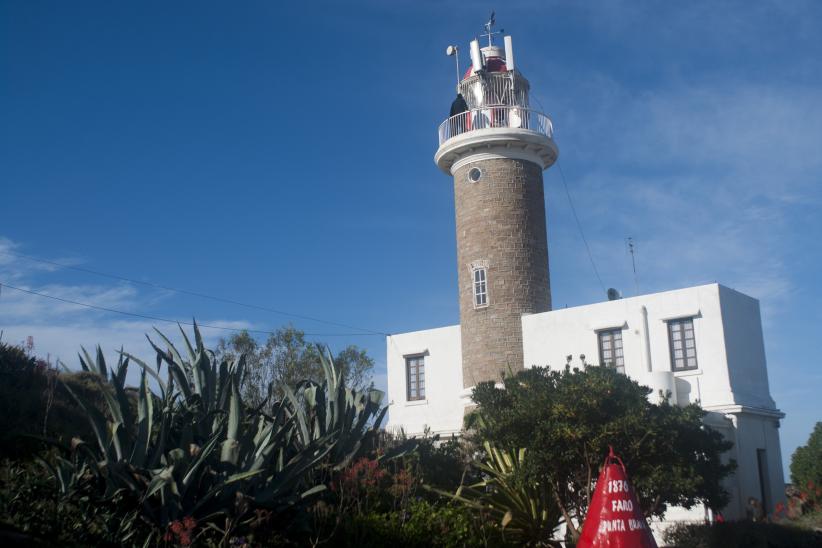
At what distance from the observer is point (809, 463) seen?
1888 cm

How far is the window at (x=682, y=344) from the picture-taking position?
18.4m

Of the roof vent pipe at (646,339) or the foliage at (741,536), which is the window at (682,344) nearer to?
the roof vent pipe at (646,339)

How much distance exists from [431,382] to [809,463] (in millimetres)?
9666

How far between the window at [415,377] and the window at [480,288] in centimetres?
295

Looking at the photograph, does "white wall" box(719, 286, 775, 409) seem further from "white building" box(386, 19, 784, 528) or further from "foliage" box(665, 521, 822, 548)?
"foliage" box(665, 521, 822, 548)

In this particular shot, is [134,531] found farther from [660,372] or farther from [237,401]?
[660,372]

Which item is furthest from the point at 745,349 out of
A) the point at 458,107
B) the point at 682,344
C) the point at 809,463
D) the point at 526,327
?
the point at 458,107

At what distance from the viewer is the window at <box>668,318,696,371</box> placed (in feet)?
60.4

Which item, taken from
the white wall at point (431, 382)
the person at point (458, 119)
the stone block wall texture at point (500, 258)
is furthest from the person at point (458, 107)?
the white wall at point (431, 382)

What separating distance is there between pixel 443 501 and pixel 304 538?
3.49m

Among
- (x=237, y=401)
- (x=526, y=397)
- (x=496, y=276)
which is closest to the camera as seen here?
(x=237, y=401)

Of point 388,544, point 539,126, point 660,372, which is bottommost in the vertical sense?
point 388,544

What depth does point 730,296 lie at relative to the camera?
61.3ft

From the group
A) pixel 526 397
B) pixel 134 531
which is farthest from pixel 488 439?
pixel 134 531
